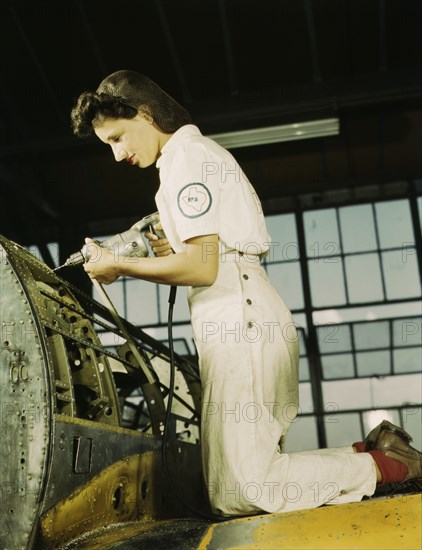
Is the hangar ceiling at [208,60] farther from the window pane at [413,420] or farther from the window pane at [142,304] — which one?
the window pane at [413,420]

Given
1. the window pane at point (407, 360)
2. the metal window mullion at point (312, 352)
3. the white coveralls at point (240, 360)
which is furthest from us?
the window pane at point (407, 360)

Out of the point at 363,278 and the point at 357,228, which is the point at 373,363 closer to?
the point at 363,278

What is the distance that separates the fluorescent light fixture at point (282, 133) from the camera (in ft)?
21.9

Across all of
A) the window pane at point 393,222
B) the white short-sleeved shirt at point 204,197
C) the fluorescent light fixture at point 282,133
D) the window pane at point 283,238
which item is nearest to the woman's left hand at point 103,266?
the white short-sleeved shirt at point 204,197

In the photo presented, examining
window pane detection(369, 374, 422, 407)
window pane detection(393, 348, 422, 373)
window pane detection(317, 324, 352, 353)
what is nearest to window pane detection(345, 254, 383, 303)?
window pane detection(317, 324, 352, 353)

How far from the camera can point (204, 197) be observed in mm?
2057

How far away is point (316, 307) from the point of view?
880 centimetres

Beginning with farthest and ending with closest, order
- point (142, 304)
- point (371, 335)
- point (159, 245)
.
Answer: point (142, 304) < point (371, 335) < point (159, 245)

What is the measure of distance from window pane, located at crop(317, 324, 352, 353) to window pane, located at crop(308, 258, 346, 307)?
0.34 meters

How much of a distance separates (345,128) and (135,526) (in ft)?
23.0

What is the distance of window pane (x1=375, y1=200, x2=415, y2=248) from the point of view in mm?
8852

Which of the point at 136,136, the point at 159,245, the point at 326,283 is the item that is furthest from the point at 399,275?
the point at 136,136

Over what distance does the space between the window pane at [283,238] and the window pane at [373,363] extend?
164 centimetres

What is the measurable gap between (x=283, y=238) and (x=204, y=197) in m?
7.10
